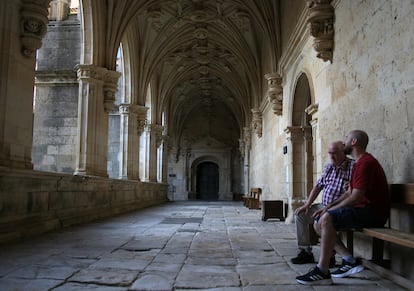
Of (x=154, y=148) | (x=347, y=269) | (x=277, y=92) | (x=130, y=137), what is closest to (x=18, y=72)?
(x=347, y=269)

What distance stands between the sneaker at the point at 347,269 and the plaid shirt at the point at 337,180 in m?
0.59

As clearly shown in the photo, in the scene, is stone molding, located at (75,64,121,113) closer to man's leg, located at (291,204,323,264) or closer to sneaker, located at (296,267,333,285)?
man's leg, located at (291,204,323,264)

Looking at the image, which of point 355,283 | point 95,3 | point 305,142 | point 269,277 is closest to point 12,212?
point 269,277

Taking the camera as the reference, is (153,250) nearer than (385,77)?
No

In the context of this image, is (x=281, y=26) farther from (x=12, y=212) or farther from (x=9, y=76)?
(x=12, y=212)

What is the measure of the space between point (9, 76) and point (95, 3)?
4.93 metres

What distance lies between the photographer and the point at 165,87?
18969mm

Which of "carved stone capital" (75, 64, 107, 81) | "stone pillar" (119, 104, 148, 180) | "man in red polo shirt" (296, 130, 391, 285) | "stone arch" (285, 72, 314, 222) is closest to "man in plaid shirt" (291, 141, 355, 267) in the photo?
"man in red polo shirt" (296, 130, 391, 285)

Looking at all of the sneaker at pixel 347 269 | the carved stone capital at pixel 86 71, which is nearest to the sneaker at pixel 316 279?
the sneaker at pixel 347 269

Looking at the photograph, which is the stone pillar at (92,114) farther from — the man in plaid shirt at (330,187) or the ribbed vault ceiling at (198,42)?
the man in plaid shirt at (330,187)

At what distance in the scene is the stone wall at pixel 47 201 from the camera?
459 centimetres

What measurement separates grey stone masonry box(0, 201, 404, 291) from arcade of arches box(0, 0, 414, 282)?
0.73 m

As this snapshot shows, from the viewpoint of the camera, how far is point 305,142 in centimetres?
814

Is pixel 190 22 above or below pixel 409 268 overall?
above
